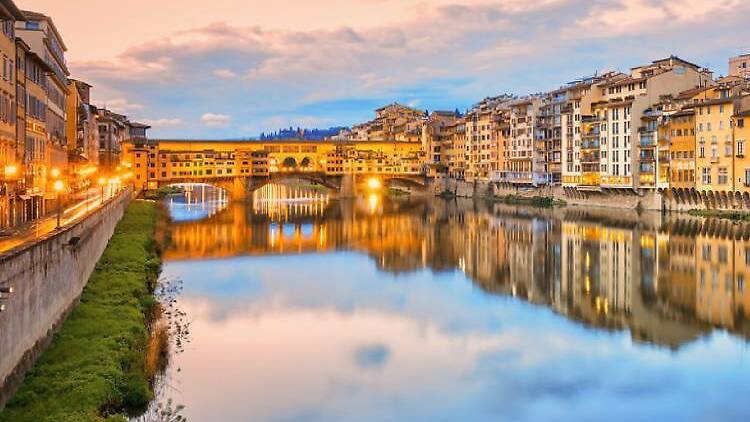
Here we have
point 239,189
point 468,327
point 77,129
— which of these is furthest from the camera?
point 239,189

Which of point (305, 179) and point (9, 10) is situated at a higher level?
point (9, 10)

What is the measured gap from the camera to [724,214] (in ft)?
150

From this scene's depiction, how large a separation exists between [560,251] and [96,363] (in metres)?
26.5

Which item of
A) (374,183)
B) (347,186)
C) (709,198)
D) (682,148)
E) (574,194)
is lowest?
(709,198)

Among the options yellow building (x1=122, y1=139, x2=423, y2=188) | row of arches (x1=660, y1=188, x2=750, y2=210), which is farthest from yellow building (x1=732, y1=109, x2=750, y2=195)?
yellow building (x1=122, y1=139, x2=423, y2=188)

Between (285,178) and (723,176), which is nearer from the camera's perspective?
(723,176)

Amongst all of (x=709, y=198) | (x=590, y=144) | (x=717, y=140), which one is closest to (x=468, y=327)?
(x=717, y=140)

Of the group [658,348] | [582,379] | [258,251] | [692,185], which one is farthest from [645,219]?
[582,379]

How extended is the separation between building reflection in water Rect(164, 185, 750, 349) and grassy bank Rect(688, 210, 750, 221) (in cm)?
151

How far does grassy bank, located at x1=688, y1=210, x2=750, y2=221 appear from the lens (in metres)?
43.8

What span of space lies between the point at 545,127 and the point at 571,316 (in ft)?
152

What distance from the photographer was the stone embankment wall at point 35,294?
10547 mm

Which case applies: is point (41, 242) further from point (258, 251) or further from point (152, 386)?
point (258, 251)

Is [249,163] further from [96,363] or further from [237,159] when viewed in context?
[96,363]
